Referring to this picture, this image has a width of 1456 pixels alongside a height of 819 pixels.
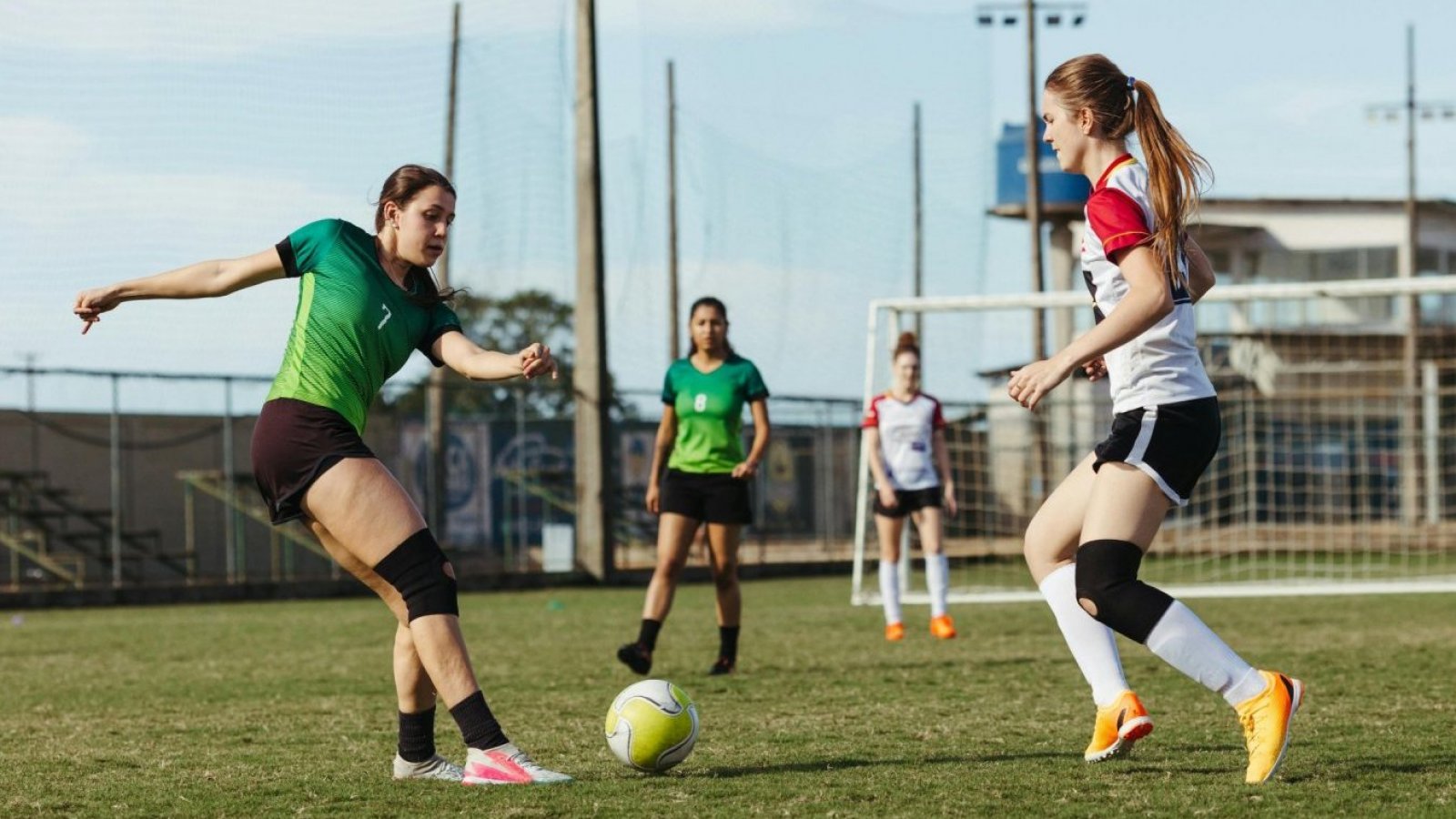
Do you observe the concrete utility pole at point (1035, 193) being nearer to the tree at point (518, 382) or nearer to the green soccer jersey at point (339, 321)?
the tree at point (518, 382)

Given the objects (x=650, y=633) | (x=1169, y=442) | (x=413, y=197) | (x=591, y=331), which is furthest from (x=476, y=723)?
(x=591, y=331)

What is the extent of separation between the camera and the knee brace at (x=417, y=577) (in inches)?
195

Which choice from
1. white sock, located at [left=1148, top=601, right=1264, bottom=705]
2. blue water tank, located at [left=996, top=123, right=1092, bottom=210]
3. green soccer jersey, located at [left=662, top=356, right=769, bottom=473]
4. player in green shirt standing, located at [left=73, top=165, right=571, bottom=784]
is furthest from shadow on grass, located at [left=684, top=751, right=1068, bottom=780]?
blue water tank, located at [left=996, top=123, right=1092, bottom=210]

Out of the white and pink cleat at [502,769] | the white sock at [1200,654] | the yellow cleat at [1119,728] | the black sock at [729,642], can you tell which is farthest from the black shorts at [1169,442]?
the black sock at [729,642]

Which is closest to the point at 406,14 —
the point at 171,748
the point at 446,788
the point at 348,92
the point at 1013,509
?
the point at 348,92

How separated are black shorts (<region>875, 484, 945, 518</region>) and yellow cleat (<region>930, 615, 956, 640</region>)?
772 millimetres

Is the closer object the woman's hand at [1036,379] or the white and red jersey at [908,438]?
the woman's hand at [1036,379]

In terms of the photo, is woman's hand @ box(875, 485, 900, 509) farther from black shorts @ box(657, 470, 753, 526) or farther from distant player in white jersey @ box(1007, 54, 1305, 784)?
distant player in white jersey @ box(1007, 54, 1305, 784)

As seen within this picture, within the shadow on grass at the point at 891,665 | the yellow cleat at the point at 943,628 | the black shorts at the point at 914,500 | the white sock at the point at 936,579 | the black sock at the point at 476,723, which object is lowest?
the yellow cleat at the point at 943,628

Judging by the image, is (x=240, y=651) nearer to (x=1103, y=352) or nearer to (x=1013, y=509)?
(x=1103, y=352)

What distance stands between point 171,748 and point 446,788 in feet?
5.90

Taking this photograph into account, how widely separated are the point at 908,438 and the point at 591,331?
32.9ft

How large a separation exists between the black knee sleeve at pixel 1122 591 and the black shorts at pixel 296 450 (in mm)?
2028

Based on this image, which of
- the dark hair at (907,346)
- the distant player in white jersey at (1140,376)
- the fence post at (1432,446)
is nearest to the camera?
the distant player in white jersey at (1140,376)
